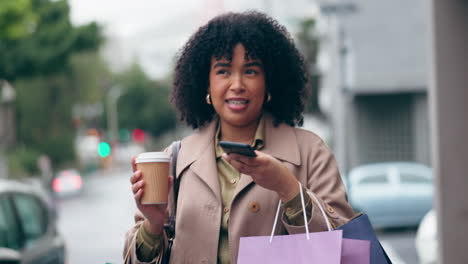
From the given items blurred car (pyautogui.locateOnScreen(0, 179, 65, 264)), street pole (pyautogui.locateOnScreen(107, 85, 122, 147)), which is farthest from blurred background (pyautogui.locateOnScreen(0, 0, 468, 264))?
street pole (pyautogui.locateOnScreen(107, 85, 122, 147))

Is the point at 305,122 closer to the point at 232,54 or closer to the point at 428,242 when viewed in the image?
the point at 428,242

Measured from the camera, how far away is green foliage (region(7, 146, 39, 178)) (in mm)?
33688

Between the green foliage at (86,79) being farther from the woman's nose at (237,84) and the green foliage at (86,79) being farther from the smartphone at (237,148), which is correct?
the smartphone at (237,148)

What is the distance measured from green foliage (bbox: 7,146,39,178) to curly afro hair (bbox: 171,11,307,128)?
31222 millimetres

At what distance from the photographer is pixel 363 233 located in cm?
248

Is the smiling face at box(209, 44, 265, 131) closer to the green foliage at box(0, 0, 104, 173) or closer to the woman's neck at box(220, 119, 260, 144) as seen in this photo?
the woman's neck at box(220, 119, 260, 144)

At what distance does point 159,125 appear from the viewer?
76.7 metres

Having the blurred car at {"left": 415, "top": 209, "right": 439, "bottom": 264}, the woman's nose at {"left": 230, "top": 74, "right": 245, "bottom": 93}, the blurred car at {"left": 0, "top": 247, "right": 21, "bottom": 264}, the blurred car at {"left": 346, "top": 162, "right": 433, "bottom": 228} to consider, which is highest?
the woman's nose at {"left": 230, "top": 74, "right": 245, "bottom": 93}

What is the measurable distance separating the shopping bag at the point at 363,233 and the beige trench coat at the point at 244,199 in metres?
0.10

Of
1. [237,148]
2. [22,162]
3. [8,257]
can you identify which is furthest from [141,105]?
[237,148]

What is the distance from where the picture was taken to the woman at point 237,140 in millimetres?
2658

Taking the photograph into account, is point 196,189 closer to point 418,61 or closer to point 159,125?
point 418,61

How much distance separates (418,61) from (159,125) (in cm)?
5365

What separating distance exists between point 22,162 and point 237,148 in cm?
3514
